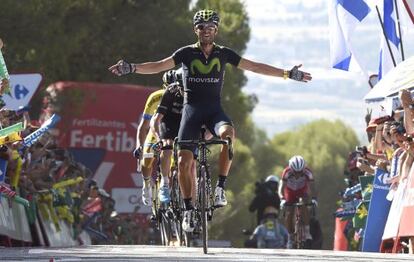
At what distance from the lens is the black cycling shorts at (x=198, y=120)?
1906 centimetres

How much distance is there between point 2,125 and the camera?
22.8 m

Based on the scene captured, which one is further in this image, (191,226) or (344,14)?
(344,14)

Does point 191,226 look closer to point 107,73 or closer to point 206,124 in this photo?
point 206,124

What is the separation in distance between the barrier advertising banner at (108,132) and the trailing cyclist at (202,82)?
76.6 feet

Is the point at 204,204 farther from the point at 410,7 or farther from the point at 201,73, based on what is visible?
the point at 410,7

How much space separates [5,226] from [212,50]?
211 inches

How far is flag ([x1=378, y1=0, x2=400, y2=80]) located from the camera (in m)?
26.0

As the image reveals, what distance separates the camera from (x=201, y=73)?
19.2m

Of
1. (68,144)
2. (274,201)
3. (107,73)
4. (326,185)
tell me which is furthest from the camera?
(326,185)

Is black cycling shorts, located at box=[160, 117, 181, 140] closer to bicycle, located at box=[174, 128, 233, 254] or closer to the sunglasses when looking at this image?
bicycle, located at box=[174, 128, 233, 254]

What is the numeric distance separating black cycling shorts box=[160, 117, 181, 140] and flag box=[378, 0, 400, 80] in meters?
5.41

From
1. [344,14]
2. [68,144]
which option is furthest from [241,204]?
[344,14]

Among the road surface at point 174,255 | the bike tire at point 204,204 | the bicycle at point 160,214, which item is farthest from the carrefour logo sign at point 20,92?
the bike tire at point 204,204

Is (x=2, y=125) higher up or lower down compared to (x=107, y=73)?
lower down
